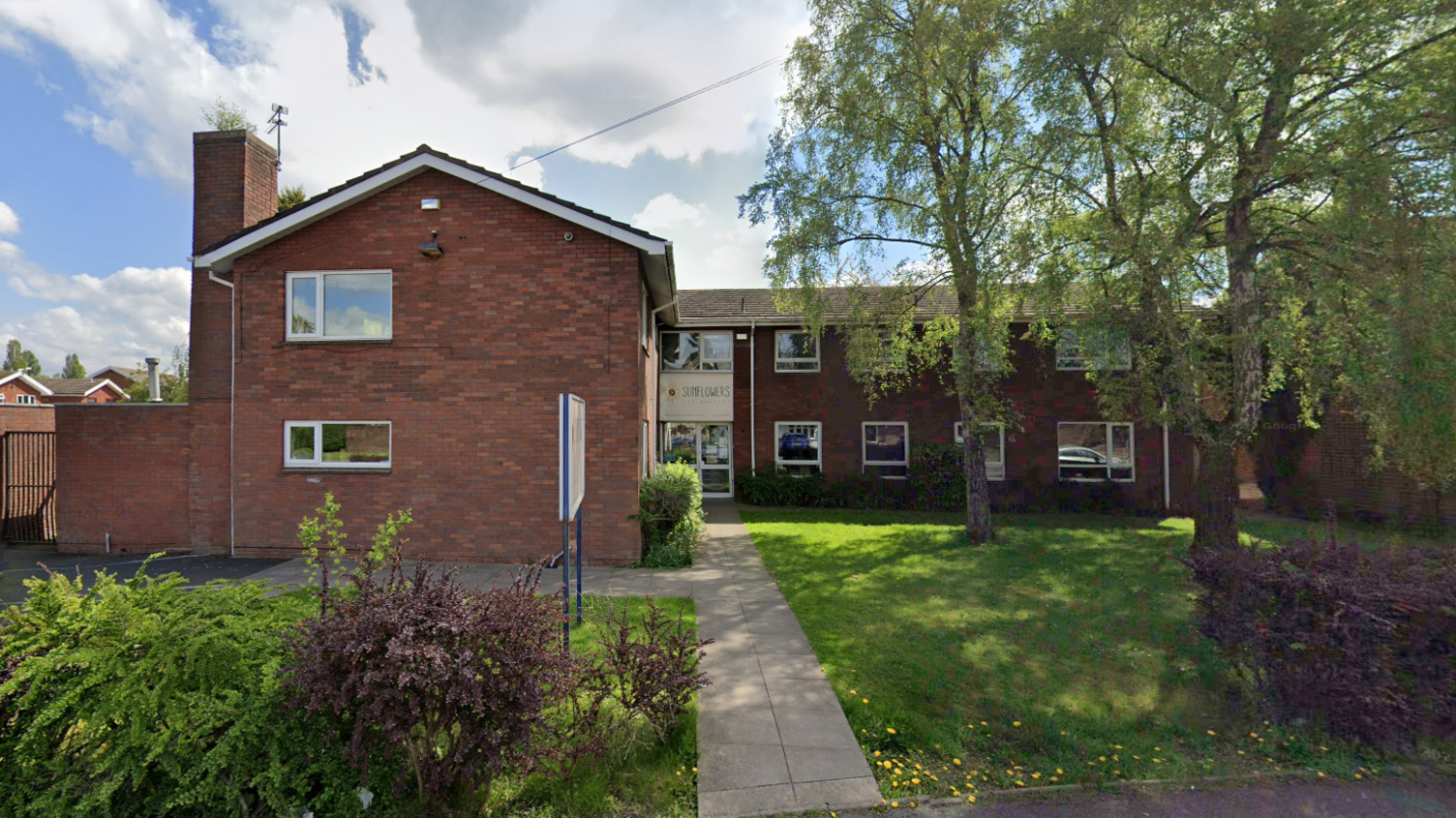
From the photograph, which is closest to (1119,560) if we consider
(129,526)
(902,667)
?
(902,667)

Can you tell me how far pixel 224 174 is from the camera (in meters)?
10.3

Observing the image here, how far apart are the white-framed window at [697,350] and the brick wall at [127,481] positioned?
10.8 m

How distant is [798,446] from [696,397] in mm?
3364

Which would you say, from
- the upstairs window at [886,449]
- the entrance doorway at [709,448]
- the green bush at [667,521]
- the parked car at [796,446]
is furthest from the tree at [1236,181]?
the entrance doorway at [709,448]

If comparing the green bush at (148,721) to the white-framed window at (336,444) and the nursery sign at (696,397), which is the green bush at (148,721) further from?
the nursery sign at (696,397)

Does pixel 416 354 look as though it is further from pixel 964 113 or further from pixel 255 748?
pixel 964 113

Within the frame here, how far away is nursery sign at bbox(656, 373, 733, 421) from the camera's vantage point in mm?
17109

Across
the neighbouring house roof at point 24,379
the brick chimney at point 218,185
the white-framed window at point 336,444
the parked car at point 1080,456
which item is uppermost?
the brick chimney at point 218,185

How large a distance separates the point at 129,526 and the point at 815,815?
12.4 metres

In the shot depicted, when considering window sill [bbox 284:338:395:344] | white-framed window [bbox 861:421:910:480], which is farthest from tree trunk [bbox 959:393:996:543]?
window sill [bbox 284:338:395:344]

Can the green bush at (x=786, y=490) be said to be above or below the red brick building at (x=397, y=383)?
below

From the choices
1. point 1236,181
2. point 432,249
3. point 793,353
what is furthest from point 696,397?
point 1236,181

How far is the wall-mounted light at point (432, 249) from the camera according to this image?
895 centimetres

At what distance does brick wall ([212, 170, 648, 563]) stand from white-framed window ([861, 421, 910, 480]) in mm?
9391
